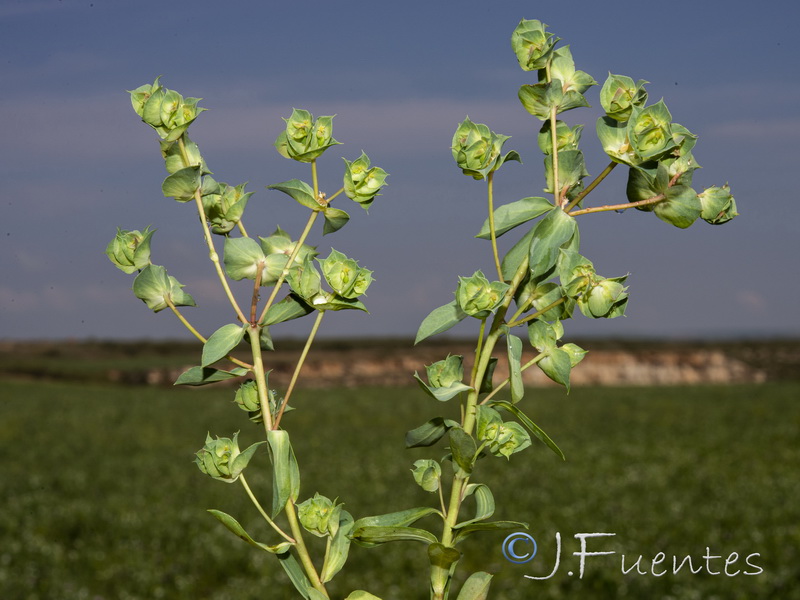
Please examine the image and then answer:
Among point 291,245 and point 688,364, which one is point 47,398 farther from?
point 688,364

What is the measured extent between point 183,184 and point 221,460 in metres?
0.27

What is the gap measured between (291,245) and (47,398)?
81.7ft

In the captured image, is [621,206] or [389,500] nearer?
[621,206]

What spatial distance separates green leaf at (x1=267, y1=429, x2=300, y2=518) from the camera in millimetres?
708

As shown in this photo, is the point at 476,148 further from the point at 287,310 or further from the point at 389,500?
the point at 389,500

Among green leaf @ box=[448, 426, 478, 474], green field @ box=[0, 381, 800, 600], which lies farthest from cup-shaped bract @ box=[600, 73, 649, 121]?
green field @ box=[0, 381, 800, 600]

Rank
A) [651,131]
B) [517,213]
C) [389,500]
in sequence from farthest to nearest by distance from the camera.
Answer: [389,500]
[517,213]
[651,131]

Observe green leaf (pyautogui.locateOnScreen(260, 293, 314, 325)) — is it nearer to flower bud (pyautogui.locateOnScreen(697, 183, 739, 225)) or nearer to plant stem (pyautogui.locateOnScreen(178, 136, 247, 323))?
plant stem (pyautogui.locateOnScreen(178, 136, 247, 323))

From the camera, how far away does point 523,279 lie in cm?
75

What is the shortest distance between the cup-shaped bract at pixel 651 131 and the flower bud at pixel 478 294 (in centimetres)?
17

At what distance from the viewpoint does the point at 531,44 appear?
763 mm

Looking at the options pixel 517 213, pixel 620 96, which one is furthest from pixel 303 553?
pixel 620 96

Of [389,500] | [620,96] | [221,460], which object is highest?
[620,96]

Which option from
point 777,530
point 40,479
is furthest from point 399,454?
point 777,530
